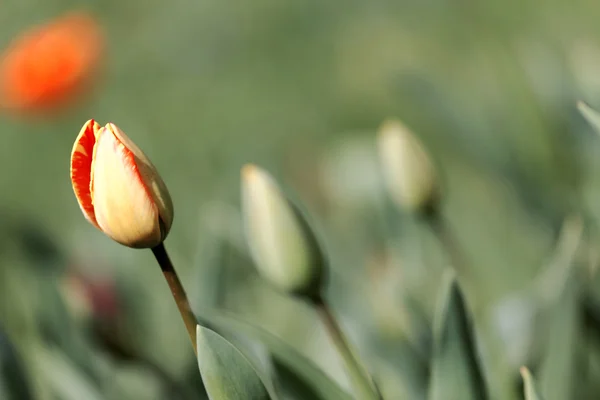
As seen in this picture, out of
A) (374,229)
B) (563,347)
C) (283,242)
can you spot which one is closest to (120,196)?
(283,242)

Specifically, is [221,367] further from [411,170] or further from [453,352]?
[411,170]

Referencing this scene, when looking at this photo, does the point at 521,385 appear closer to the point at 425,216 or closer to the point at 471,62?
the point at 425,216

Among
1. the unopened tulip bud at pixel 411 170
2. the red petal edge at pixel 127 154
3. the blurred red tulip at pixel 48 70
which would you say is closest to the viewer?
the red petal edge at pixel 127 154

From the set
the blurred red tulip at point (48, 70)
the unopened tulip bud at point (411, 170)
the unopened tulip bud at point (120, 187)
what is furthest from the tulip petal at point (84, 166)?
the blurred red tulip at point (48, 70)

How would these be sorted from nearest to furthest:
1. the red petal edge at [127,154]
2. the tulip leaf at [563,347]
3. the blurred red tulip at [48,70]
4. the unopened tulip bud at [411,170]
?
1. the red petal edge at [127,154]
2. the tulip leaf at [563,347]
3. the unopened tulip bud at [411,170]
4. the blurred red tulip at [48,70]

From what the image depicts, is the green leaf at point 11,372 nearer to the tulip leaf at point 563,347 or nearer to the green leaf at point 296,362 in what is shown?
the green leaf at point 296,362

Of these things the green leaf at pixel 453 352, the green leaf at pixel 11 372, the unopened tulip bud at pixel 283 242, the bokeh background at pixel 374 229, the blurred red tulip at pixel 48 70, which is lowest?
the bokeh background at pixel 374 229

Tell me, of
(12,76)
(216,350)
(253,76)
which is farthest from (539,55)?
(253,76)

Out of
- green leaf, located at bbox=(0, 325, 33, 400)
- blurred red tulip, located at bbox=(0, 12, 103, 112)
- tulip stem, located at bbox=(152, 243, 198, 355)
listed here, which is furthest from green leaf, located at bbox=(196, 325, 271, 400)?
blurred red tulip, located at bbox=(0, 12, 103, 112)
